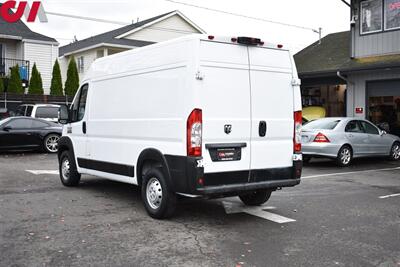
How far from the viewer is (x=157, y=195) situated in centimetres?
677

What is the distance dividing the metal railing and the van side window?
2161 centimetres

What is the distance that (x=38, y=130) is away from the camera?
1645cm

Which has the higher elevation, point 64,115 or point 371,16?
point 371,16

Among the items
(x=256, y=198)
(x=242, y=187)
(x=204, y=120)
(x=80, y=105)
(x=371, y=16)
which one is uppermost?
(x=371, y=16)

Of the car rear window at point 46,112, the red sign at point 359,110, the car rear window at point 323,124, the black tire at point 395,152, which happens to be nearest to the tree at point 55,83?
the car rear window at point 46,112

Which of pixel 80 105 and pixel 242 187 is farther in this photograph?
pixel 80 105

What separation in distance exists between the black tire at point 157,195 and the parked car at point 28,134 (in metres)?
10.5

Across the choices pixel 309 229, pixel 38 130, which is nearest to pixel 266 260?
pixel 309 229

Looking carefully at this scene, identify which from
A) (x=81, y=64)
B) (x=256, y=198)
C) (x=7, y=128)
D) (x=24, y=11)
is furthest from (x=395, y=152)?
(x=81, y=64)

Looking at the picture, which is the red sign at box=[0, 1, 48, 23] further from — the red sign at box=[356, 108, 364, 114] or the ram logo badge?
the ram logo badge

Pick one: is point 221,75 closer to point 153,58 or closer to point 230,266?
point 153,58

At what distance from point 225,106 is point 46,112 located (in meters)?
15.0

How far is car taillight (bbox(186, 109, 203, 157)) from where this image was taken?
606cm

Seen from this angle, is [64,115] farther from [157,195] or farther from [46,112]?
[46,112]
